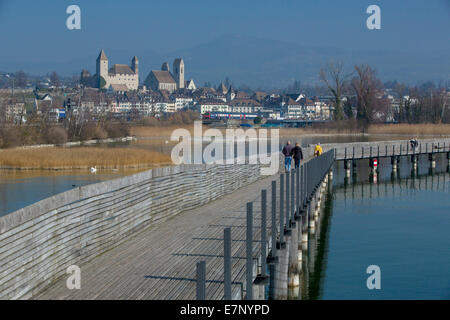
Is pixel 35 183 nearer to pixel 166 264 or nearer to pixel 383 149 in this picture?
pixel 383 149

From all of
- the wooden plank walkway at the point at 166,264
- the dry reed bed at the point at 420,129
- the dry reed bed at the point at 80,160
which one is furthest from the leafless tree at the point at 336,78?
the wooden plank walkway at the point at 166,264

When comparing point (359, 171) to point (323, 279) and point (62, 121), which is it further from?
point (62, 121)

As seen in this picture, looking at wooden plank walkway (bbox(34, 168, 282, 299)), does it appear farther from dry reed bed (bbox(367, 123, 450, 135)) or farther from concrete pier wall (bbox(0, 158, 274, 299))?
dry reed bed (bbox(367, 123, 450, 135))

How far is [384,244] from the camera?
2264 centimetres

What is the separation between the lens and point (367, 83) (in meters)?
102

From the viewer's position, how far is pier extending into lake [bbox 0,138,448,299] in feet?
31.6

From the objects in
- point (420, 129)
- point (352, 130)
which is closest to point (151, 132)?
point (352, 130)

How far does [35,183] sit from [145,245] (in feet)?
76.4

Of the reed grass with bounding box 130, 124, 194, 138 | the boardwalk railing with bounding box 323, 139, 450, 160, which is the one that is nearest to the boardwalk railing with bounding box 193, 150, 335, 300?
the boardwalk railing with bounding box 323, 139, 450, 160

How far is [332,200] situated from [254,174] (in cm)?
840

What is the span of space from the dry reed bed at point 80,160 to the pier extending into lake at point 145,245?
23.9 meters

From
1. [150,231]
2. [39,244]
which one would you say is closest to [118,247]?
[150,231]

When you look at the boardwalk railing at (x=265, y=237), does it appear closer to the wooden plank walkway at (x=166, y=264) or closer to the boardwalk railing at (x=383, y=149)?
the wooden plank walkway at (x=166, y=264)

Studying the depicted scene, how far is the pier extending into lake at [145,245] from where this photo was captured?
31.6 ft
